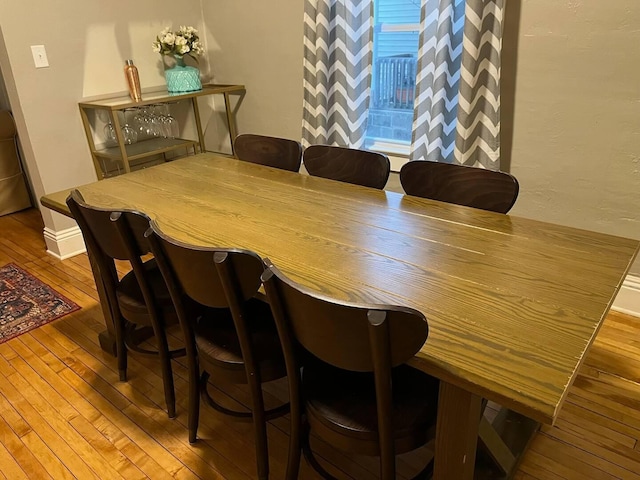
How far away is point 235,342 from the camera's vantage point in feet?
4.93

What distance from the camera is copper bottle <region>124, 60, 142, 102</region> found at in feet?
10.0

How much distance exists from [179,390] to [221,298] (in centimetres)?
91

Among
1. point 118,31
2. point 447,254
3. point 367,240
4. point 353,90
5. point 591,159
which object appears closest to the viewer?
point 447,254

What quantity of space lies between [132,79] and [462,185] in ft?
7.64

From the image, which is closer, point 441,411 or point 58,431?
point 441,411

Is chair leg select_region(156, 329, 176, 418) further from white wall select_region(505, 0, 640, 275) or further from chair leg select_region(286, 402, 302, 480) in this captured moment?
white wall select_region(505, 0, 640, 275)

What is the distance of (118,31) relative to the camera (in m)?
3.20

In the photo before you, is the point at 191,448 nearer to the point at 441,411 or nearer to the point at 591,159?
the point at 441,411

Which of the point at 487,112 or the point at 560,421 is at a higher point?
the point at 487,112

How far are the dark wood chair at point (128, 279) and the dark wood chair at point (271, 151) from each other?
80cm

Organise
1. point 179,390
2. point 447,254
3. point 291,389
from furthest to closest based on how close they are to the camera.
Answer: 1. point 179,390
2. point 447,254
3. point 291,389

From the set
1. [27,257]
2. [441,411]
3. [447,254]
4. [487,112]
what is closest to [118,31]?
[27,257]

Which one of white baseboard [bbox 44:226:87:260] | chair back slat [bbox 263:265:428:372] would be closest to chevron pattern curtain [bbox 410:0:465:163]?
chair back slat [bbox 263:265:428:372]

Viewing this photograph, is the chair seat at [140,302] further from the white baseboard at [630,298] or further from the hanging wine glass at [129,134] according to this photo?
the white baseboard at [630,298]
